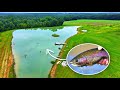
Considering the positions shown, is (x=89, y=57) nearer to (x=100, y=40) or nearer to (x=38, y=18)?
(x=100, y=40)

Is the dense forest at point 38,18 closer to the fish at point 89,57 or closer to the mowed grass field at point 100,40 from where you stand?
the mowed grass field at point 100,40

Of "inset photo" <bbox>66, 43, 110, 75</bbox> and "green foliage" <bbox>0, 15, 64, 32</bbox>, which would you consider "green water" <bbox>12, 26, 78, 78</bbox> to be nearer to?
"green foliage" <bbox>0, 15, 64, 32</bbox>

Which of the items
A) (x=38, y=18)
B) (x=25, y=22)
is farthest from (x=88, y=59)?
(x=25, y=22)

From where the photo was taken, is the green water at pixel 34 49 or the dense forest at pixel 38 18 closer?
the green water at pixel 34 49

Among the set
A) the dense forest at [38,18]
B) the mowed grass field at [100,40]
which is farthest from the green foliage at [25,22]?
the mowed grass field at [100,40]

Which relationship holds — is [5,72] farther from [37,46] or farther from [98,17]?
[98,17]

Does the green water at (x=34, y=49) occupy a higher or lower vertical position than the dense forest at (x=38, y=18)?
lower

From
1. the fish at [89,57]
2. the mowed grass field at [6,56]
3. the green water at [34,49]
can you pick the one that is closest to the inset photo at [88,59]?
the fish at [89,57]

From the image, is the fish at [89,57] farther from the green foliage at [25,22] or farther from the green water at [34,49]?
the green foliage at [25,22]
